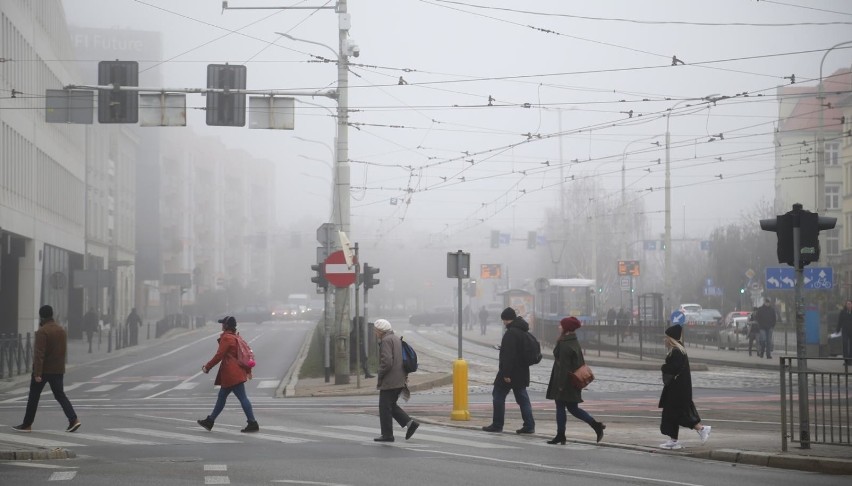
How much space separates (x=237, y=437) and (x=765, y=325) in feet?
95.4

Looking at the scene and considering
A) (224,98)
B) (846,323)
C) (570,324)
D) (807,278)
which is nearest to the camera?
(570,324)

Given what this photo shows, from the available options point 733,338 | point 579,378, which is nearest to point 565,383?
point 579,378

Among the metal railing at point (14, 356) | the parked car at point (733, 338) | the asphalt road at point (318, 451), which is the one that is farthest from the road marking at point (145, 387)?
the parked car at point (733, 338)

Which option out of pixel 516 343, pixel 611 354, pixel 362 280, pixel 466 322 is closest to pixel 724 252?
pixel 466 322

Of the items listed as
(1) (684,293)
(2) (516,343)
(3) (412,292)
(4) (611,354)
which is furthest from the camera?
(3) (412,292)

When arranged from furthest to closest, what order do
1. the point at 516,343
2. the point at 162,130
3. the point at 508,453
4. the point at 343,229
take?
the point at 162,130 < the point at 343,229 < the point at 516,343 < the point at 508,453

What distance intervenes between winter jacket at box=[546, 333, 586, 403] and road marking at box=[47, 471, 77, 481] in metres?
6.46

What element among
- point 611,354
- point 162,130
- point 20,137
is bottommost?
point 611,354

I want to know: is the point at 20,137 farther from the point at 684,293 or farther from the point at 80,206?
the point at 684,293

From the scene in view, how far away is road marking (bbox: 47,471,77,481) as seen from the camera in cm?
1274

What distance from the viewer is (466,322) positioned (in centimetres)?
8994

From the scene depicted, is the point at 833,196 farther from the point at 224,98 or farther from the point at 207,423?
the point at 207,423

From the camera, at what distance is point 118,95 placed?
27609mm

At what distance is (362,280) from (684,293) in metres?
80.7
